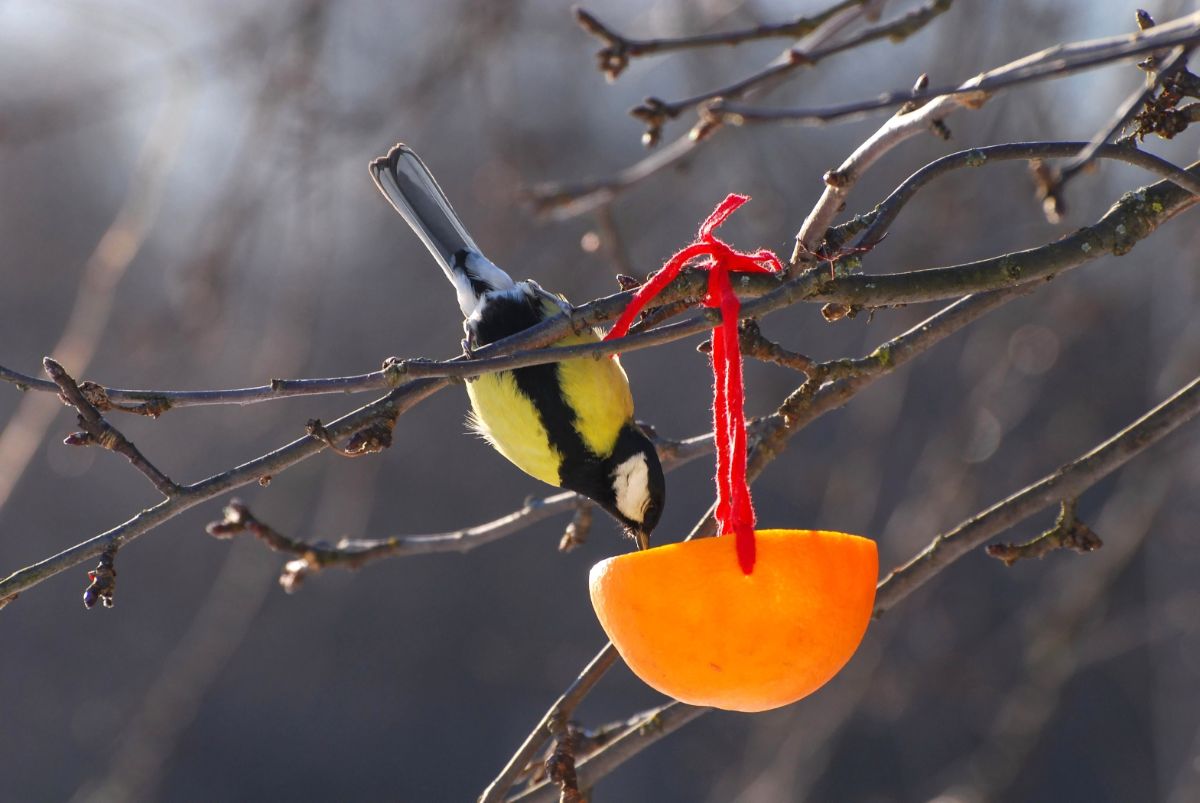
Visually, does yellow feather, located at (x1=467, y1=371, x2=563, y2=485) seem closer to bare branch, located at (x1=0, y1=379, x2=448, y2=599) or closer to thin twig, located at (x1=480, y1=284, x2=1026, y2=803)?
thin twig, located at (x1=480, y1=284, x2=1026, y2=803)

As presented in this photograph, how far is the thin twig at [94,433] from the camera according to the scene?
1387mm

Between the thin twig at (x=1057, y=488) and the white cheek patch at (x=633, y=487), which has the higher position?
the white cheek patch at (x=633, y=487)

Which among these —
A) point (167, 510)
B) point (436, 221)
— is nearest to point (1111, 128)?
point (167, 510)

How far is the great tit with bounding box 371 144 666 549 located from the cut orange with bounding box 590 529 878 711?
0.82 metres

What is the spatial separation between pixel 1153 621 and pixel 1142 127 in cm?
302

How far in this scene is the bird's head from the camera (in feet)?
7.36

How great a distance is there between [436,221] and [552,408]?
50 centimetres

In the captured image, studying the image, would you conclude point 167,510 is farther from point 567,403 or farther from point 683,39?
point 567,403

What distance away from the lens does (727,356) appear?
1316 millimetres

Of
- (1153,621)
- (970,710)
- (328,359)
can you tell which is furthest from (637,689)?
(1153,621)

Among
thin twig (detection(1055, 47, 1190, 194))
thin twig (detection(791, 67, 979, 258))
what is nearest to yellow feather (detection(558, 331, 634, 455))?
thin twig (detection(791, 67, 979, 258))

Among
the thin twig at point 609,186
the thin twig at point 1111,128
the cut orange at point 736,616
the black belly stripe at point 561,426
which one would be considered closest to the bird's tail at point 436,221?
the thin twig at point 609,186

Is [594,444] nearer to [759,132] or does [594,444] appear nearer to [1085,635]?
[1085,635]

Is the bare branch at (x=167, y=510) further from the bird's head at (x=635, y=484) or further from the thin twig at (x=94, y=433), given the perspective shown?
the bird's head at (x=635, y=484)
